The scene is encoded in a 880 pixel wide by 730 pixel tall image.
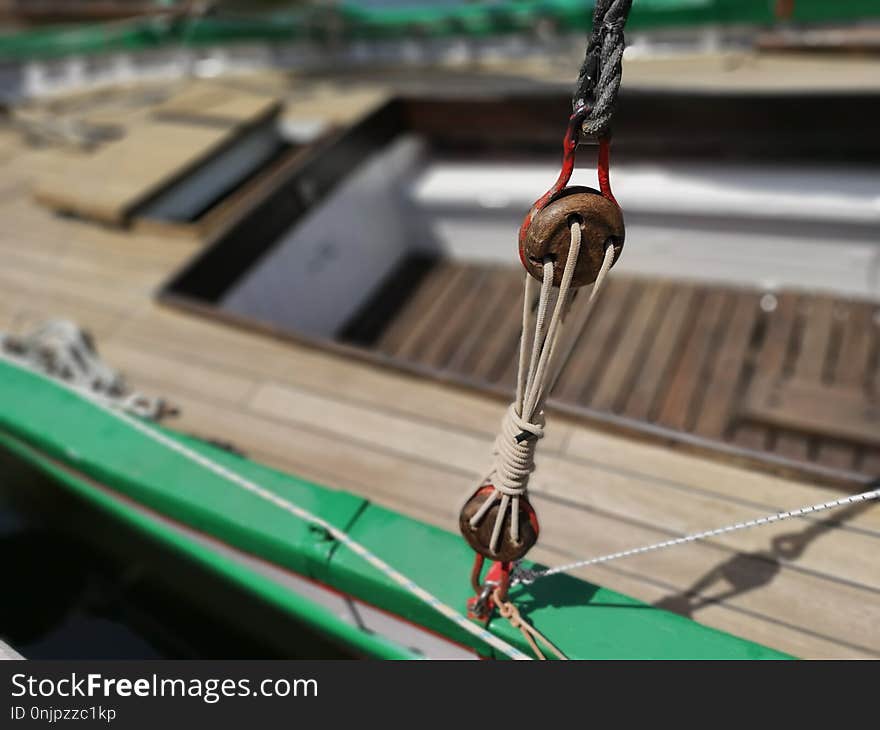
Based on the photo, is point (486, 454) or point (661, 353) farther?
point (661, 353)

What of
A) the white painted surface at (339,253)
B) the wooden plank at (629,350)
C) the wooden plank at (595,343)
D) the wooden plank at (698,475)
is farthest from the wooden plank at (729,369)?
the white painted surface at (339,253)

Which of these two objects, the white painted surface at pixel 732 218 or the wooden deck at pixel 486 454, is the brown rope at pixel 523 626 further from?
the white painted surface at pixel 732 218

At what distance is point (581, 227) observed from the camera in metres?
1.17

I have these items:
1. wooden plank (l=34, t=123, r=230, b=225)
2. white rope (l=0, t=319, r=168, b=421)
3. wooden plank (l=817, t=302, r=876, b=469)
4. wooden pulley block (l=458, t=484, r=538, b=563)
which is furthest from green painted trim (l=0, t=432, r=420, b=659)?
wooden plank (l=817, t=302, r=876, b=469)

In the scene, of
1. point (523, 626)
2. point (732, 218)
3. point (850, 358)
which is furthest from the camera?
point (732, 218)

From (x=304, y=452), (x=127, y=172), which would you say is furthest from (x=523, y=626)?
(x=127, y=172)

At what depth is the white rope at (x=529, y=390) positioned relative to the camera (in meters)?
1.21

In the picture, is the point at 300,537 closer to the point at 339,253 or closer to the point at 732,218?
the point at 339,253

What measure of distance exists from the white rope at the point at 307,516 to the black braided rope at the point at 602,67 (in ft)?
3.65

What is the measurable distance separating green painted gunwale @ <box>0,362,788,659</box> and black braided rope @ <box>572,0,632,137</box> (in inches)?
43.5

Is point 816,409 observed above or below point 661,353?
below

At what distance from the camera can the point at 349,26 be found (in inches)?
216

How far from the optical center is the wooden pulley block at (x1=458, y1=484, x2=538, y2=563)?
4.82ft

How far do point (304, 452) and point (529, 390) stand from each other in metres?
1.29
